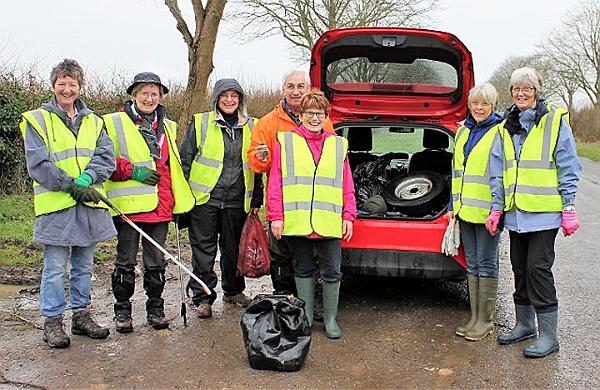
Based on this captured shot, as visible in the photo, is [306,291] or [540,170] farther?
[306,291]

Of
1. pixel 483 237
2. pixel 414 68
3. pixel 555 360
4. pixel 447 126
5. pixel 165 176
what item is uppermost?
pixel 414 68

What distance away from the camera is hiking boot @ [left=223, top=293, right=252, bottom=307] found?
563cm

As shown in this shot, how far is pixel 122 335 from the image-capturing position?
484cm

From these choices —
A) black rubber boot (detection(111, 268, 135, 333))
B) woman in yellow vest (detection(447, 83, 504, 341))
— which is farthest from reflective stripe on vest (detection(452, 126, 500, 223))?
black rubber boot (detection(111, 268, 135, 333))

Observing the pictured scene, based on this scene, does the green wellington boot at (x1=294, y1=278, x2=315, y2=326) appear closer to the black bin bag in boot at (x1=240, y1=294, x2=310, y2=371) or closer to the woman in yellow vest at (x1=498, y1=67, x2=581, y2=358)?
the black bin bag in boot at (x1=240, y1=294, x2=310, y2=371)

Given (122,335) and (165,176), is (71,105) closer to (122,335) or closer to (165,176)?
(165,176)

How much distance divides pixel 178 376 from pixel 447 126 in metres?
3.09

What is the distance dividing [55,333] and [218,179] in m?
1.60

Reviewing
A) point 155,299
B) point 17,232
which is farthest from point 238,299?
point 17,232

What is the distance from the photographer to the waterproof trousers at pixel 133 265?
4.91 m

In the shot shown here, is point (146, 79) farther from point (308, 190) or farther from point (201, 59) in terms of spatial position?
point (201, 59)

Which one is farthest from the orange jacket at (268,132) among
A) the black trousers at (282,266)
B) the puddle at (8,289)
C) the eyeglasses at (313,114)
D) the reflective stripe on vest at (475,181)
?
the puddle at (8,289)

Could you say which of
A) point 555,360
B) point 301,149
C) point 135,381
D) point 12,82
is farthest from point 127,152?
point 12,82

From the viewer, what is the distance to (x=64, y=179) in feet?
14.5
